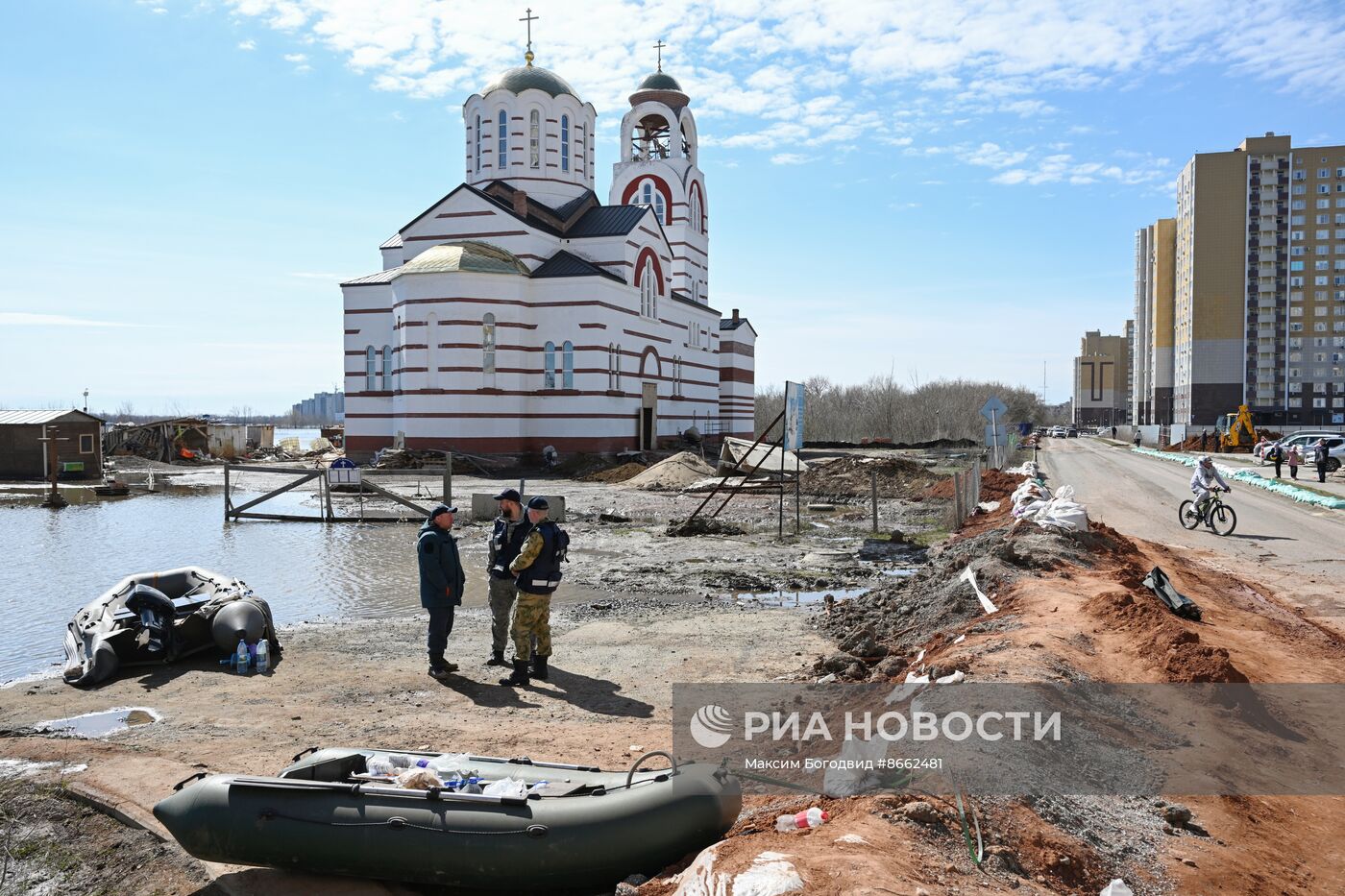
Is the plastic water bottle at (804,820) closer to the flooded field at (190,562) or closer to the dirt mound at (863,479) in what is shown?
the flooded field at (190,562)

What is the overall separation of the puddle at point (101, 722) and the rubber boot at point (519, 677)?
3.09 meters

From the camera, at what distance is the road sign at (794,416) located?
64.4 feet

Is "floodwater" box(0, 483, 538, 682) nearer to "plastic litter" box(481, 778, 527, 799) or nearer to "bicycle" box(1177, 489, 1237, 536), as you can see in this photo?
"plastic litter" box(481, 778, 527, 799)

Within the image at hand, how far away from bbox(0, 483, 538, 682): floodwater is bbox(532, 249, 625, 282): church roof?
17470mm

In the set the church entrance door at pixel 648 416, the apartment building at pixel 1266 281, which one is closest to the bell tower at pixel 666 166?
the church entrance door at pixel 648 416

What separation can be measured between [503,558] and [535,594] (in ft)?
2.23

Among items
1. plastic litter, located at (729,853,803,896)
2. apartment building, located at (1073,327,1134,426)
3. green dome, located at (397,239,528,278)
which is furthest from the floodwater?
apartment building, located at (1073,327,1134,426)

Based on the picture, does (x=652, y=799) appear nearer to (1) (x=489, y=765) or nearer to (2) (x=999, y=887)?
(1) (x=489, y=765)

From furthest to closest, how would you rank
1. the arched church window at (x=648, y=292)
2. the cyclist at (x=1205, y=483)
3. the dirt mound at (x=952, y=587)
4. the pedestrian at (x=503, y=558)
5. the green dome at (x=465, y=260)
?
the arched church window at (x=648, y=292) < the green dome at (x=465, y=260) < the cyclist at (x=1205, y=483) < the dirt mound at (x=952, y=587) < the pedestrian at (x=503, y=558)

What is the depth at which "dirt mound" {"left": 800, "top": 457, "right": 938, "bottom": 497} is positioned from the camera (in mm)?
30578

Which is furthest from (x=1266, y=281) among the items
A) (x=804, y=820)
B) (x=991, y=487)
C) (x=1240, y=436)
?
(x=804, y=820)

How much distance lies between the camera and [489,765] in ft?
19.0

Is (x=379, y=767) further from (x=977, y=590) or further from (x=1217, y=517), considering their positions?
(x=1217, y=517)

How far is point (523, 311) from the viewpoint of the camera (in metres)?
40.4
